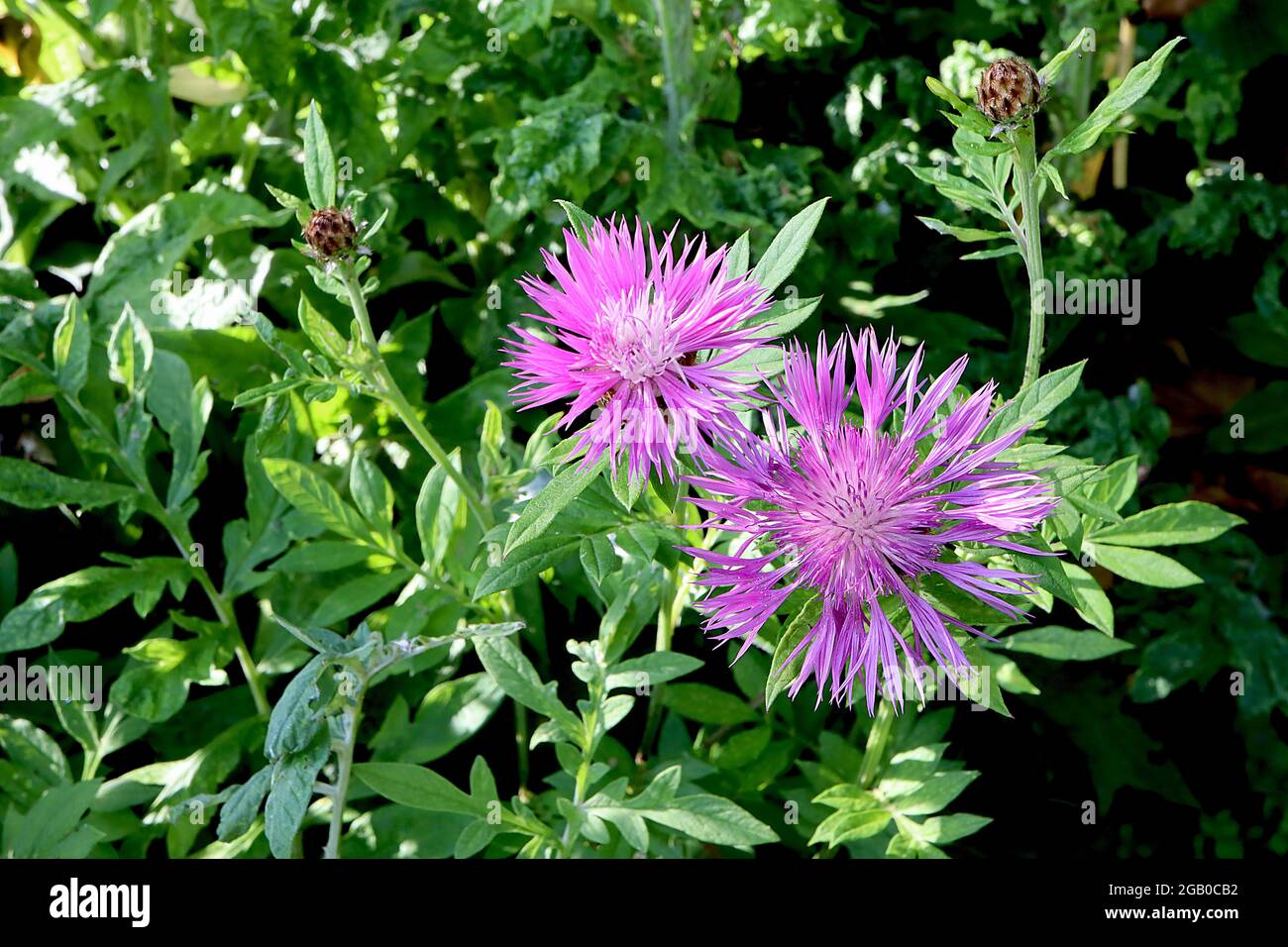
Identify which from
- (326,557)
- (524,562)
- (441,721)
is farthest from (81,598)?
(524,562)

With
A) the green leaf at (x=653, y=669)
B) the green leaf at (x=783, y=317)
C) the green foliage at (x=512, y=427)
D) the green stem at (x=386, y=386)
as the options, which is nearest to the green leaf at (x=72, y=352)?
the green foliage at (x=512, y=427)

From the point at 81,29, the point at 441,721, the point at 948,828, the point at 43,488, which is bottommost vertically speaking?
the point at 948,828

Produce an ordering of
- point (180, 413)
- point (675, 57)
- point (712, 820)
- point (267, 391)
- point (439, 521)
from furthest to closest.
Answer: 1. point (675, 57)
2. point (180, 413)
3. point (439, 521)
4. point (712, 820)
5. point (267, 391)

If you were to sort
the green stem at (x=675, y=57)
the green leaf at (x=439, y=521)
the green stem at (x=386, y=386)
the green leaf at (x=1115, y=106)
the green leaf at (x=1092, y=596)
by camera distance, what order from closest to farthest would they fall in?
the green leaf at (x=1115, y=106)
the green stem at (x=386, y=386)
the green leaf at (x=1092, y=596)
the green leaf at (x=439, y=521)
the green stem at (x=675, y=57)

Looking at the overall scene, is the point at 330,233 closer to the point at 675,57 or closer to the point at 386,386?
the point at 386,386

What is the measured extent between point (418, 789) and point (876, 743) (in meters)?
0.35

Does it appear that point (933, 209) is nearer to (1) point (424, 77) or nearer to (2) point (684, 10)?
(2) point (684, 10)

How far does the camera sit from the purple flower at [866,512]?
634 mm

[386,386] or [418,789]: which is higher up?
[386,386]

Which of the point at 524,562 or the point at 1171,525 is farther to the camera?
the point at 1171,525

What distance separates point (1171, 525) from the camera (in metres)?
0.90

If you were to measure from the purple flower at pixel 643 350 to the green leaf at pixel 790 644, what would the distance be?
106 mm

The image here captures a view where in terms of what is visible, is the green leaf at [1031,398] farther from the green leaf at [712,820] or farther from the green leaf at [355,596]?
the green leaf at [355,596]

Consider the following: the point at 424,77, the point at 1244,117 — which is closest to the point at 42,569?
the point at 424,77
